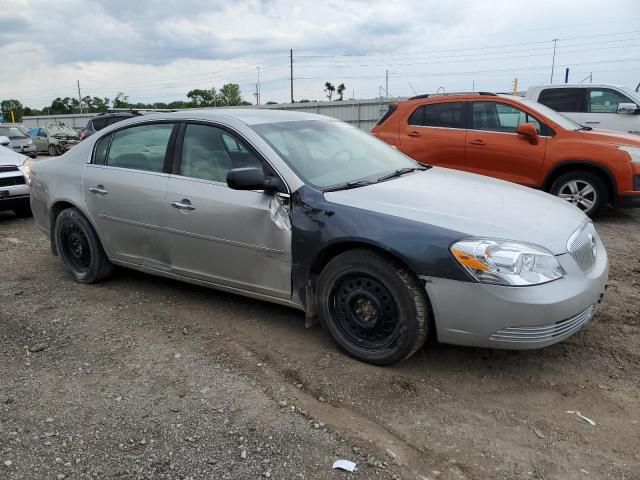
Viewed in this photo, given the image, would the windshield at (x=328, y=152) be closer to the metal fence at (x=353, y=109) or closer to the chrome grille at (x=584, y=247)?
the chrome grille at (x=584, y=247)

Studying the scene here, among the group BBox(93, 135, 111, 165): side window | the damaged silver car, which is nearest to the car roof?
BBox(93, 135, 111, 165): side window

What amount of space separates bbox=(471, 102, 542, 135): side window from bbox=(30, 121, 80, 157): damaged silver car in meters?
20.9

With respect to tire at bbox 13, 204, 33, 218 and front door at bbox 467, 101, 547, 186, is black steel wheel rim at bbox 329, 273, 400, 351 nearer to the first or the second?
front door at bbox 467, 101, 547, 186

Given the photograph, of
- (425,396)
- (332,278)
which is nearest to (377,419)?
(425,396)

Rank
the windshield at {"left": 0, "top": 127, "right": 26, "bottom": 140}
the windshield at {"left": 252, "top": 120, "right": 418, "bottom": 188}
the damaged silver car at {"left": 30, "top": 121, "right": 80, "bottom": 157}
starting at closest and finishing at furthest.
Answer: the windshield at {"left": 252, "top": 120, "right": 418, "bottom": 188}, the windshield at {"left": 0, "top": 127, "right": 26, "bottom": 140}, the damaged silver car at {"left": 30, "top": 121, "right": 80, "bottom": 157}

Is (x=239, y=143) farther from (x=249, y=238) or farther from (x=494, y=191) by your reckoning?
(x=494, y=191)

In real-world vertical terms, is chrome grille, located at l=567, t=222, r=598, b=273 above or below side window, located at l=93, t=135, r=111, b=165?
below

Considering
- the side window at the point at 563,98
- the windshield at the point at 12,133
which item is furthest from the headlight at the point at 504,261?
the windshield at the point at 12,133

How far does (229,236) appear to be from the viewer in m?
3.82

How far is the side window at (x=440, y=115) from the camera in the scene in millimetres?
8078

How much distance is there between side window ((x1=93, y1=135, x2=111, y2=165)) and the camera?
4.77 metres

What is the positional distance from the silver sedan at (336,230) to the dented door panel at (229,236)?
0.01 m

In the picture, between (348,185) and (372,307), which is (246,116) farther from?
(372,307)

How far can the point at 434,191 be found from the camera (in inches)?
143
